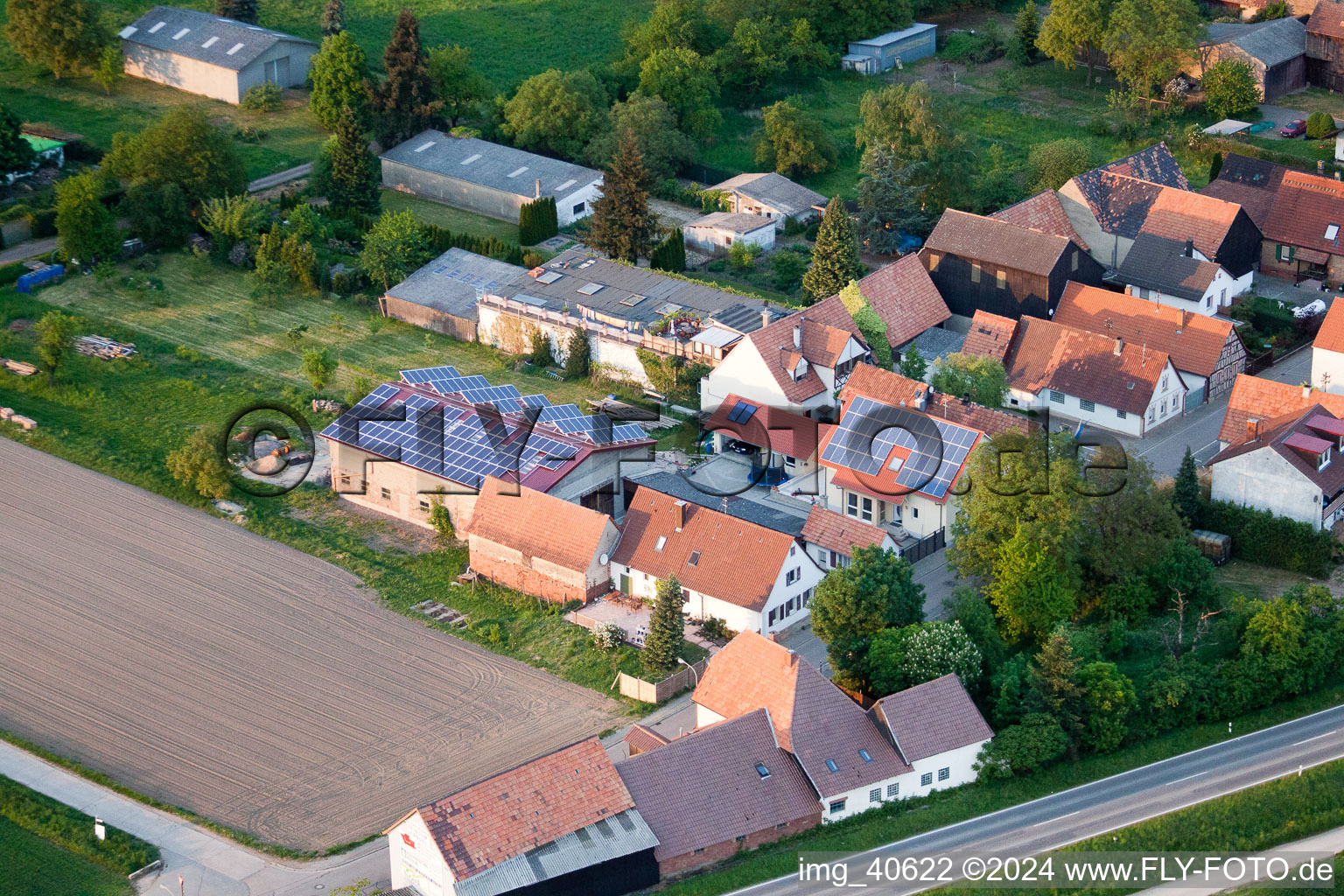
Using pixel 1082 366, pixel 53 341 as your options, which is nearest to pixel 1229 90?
pixel 1082 366

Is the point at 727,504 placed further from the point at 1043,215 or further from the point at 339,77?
the point at 339,77

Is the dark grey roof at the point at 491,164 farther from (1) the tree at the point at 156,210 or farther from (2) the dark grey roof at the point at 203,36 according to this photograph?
(1) the tree at the point at 156,210

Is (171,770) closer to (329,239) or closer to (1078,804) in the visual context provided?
(1078,804)

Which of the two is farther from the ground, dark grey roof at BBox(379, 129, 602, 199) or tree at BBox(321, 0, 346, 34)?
tree at BBox(321, 0, 346, 34)

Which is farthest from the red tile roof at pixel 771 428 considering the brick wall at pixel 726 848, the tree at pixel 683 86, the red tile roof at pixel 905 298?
the tree at pixel 683 86

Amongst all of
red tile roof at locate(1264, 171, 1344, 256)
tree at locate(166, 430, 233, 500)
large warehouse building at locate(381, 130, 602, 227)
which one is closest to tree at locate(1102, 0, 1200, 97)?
red tile roof at locate(1264, 171, 1344, 256)

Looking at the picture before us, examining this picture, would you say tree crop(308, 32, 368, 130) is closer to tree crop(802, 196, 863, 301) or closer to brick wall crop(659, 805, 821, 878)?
tree crop(802, 196, 863, 301)
